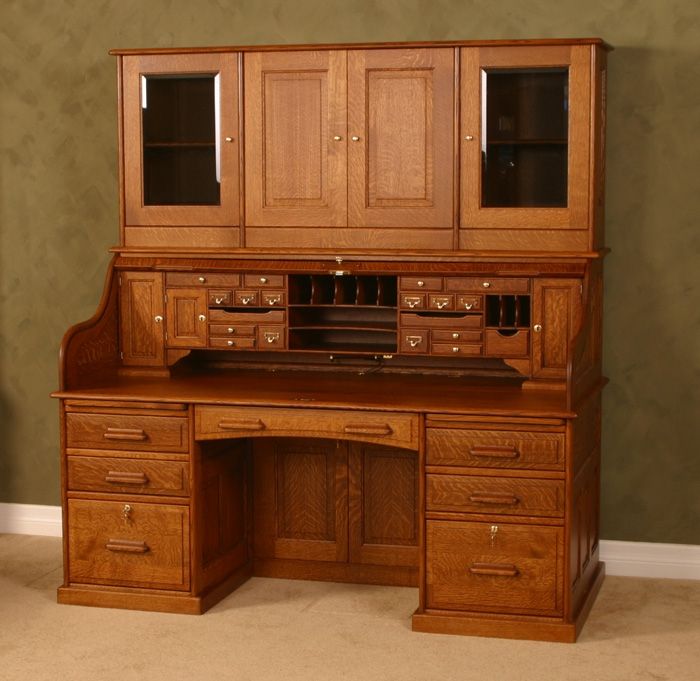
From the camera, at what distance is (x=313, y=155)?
4445 mm

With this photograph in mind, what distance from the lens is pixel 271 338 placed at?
14.7 ft

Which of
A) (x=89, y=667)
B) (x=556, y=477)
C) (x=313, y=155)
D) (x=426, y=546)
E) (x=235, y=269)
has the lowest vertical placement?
(x=89, y=667)

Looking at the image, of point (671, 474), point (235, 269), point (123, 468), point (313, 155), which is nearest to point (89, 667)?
point (123, 468)

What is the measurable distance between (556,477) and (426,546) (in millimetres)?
479

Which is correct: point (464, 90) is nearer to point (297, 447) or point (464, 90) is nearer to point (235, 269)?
point (235, 269)

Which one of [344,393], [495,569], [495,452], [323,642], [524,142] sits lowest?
[323,642]

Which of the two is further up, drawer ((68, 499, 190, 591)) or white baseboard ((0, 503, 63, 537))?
drawer ((68, 499, 190, 591))

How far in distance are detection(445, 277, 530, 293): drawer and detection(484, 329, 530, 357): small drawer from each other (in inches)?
5.6

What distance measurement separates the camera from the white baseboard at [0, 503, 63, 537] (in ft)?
17.2

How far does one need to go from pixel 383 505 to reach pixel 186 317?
99cm

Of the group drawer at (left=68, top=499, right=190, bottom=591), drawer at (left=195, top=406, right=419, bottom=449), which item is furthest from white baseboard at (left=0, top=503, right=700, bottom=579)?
drawer at (left=68, top=499, right=190, bottom=591)

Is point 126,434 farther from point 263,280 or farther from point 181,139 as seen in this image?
point 181,139

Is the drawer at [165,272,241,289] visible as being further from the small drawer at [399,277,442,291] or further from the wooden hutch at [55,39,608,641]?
the small drawer at [399,277,442,291]

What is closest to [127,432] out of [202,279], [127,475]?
[127,475]
